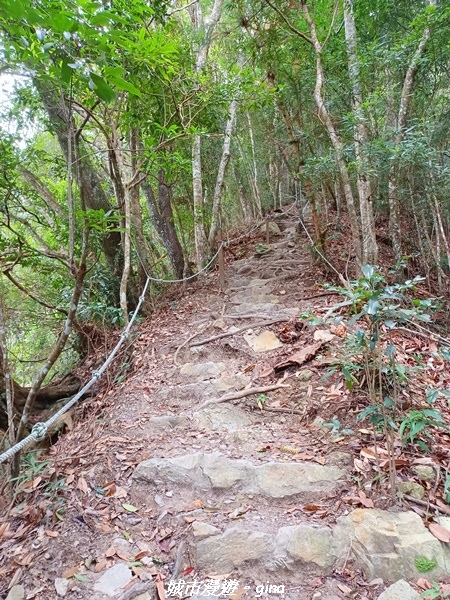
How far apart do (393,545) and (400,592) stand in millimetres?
195

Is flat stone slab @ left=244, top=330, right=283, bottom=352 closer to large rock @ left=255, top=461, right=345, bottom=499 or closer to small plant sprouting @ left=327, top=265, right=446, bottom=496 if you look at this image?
small plant sprouting @ left=327, top=265, right=446, bottom=496

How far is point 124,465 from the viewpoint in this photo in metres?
2.62

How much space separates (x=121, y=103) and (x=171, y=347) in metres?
3.07

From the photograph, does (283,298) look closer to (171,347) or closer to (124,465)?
(171,347)

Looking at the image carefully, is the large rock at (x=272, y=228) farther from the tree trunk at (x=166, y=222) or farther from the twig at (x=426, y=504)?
the twig at (x=426, y=504)

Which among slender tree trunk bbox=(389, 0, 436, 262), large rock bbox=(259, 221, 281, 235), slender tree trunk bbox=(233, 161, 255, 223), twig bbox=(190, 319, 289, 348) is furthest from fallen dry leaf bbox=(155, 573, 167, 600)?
slender tree trunk bbox=(233, 161, 255, 223)

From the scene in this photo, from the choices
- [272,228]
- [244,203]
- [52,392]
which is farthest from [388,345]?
[244,203]

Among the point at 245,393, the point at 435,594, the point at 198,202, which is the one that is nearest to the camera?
the point at 435,594

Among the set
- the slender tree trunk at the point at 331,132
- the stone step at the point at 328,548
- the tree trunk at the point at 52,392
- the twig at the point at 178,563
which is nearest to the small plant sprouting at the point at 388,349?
the stone step at the point at 328,548

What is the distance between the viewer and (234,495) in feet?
7.61

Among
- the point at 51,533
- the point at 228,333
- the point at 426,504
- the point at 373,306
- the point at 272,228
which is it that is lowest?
the point at 426,504

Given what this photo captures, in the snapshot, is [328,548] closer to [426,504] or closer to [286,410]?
[426,504]

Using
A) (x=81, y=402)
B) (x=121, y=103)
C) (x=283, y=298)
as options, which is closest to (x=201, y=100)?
(x=121, y=103)

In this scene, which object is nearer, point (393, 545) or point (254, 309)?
point (393, 545)
